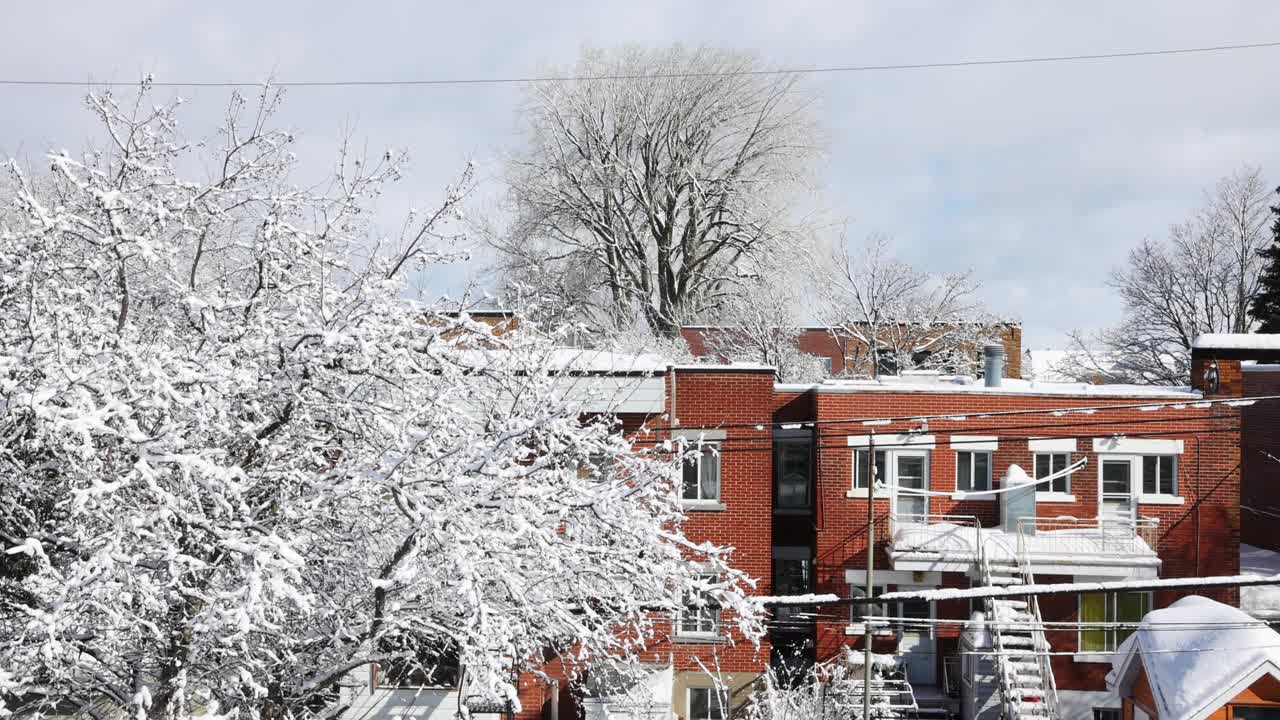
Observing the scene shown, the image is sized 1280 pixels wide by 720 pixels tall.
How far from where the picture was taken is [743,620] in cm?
944

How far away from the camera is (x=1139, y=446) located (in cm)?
2486

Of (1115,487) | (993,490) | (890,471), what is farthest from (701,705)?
(1115,487)

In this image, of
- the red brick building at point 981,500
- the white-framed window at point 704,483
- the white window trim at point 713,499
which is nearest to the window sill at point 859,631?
the red brick building at point 981,500

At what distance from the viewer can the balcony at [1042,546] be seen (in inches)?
938

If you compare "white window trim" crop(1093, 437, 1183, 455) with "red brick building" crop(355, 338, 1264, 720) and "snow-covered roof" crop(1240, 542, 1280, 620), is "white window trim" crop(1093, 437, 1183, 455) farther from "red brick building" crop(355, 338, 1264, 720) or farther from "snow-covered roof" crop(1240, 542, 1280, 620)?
"snow-covered roof" crop(1240, 542, 1280, 620)

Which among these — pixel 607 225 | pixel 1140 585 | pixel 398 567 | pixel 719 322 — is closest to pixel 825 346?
pixel 719 322

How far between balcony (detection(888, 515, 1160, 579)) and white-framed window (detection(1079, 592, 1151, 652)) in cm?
60

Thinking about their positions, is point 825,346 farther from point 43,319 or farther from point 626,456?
point 43,319

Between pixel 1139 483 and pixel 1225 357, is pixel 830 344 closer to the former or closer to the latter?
pixel 1139 483

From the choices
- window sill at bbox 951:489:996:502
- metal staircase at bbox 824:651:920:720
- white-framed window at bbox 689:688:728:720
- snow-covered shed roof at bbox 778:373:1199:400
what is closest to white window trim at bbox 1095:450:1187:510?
snow-covered shed roof at bbox 778:373:1199:400

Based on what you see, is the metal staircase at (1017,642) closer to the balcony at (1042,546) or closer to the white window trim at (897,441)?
the balcony at (1042,546)

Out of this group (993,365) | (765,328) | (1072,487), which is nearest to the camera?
(1072,487)

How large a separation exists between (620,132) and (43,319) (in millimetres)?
35869

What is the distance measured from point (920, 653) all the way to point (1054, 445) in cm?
535
